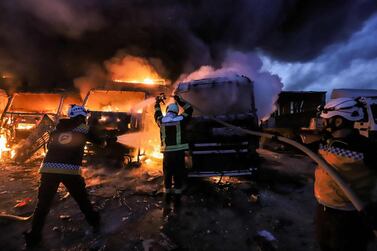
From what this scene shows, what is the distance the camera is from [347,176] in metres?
1.85

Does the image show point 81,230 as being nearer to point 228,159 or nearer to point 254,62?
point 228,159

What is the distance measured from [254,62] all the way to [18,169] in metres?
7.92

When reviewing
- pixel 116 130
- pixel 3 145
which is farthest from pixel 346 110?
pixel 3 145

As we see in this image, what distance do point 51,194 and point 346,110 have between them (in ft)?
11.5

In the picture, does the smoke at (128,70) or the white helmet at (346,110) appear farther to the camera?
the smoke at (128,70)

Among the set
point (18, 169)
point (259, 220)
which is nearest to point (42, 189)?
point (259, 220)

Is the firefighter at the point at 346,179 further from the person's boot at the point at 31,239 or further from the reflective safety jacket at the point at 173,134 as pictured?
the person's boot at the point at 31,239

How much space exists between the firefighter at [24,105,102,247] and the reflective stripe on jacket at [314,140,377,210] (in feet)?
9.72

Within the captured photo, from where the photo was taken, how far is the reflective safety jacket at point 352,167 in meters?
1.75

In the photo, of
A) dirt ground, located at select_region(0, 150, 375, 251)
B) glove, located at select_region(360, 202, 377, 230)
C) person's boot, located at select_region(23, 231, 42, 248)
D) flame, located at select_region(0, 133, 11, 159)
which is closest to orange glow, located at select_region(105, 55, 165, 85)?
flame, located at select_region(0, 133, 11, 159)

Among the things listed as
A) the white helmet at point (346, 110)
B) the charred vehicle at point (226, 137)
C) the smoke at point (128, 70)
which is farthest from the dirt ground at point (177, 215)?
the smoke at point (128, 70)

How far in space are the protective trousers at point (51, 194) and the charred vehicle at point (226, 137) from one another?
89.2 inches

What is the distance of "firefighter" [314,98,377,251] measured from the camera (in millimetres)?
1781

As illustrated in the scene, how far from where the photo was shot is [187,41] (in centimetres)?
1198
